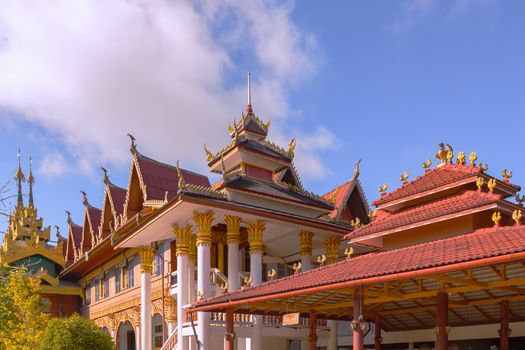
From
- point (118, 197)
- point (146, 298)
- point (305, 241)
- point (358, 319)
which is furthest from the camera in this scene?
point (118, 197)

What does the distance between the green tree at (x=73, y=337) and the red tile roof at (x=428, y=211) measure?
11.6 m

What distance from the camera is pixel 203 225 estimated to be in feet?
65.4

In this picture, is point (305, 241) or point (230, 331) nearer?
point (230, 331)

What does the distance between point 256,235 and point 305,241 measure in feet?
7.93

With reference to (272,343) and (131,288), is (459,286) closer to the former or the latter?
(272,343)

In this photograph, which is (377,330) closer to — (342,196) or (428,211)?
(428,211)

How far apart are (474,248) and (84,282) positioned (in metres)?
32.3

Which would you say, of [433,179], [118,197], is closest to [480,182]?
[433,179]

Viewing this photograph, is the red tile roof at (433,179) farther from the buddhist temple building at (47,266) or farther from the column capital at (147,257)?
the buddhist temple building at (47,266)

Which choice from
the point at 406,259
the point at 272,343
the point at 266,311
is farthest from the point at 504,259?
the point at 272,343

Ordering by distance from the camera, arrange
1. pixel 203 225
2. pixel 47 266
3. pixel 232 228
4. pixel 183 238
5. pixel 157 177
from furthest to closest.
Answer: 1. pixel 47 266
2. pixel 157 177
3. pixel 183 238
4. pixel 232 228
5. pixel 203 225

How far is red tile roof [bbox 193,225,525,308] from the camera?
1102 centimetres

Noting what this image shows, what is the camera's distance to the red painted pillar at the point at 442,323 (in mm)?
12992

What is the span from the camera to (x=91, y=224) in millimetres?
37594
